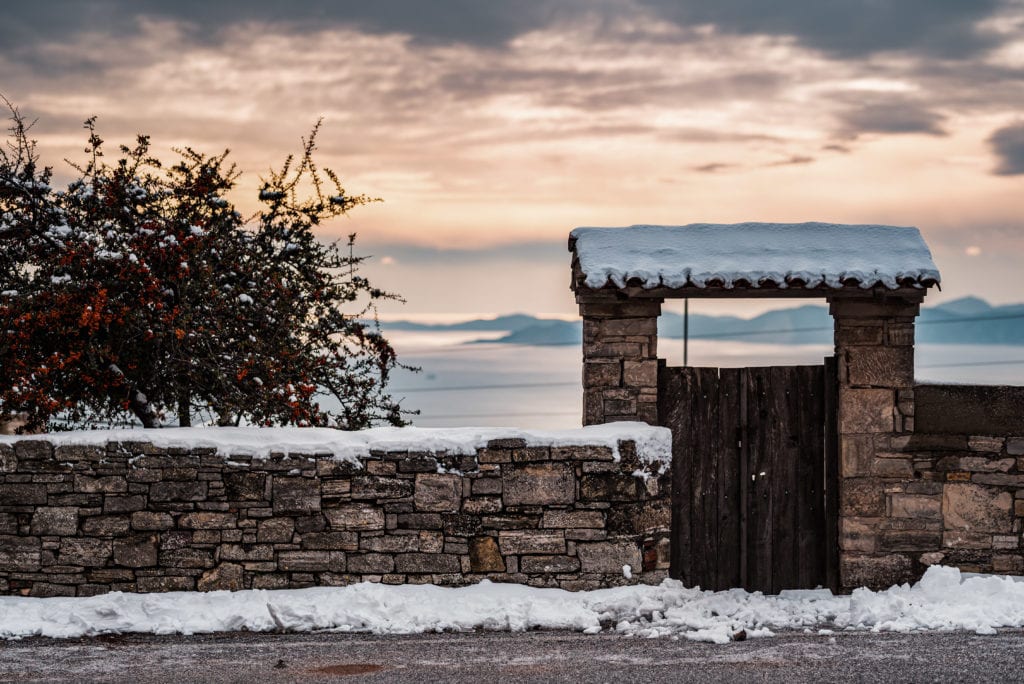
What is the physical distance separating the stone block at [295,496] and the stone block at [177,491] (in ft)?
1.89

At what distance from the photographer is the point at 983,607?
7742 mm

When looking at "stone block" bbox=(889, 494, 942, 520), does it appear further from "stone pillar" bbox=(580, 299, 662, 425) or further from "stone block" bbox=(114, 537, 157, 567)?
"stone block" bbox=(114, 537, 157, 567)

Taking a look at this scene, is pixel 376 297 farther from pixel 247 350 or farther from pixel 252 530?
pixel 252 530

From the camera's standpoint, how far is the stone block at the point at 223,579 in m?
8.05

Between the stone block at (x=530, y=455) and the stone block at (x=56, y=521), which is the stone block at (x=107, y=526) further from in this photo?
the stone block at (x=530, y=455)

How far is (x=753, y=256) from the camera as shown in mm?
8391

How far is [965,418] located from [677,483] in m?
2.41

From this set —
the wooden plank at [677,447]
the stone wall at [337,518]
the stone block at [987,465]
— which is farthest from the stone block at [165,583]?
the stone block at [987,465]

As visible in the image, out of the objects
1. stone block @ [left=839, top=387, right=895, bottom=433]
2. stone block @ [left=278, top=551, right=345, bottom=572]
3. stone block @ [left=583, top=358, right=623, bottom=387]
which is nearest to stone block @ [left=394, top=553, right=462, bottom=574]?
stone block @ [left=278, top=551, right=345, bottom=572]

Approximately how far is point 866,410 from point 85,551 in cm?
641

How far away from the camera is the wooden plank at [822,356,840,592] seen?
28.2 feet

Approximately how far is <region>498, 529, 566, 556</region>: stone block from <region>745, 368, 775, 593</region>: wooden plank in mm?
1709

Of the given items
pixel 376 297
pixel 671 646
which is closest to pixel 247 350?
pixel 376 297

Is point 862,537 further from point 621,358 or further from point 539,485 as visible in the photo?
point 539,485
